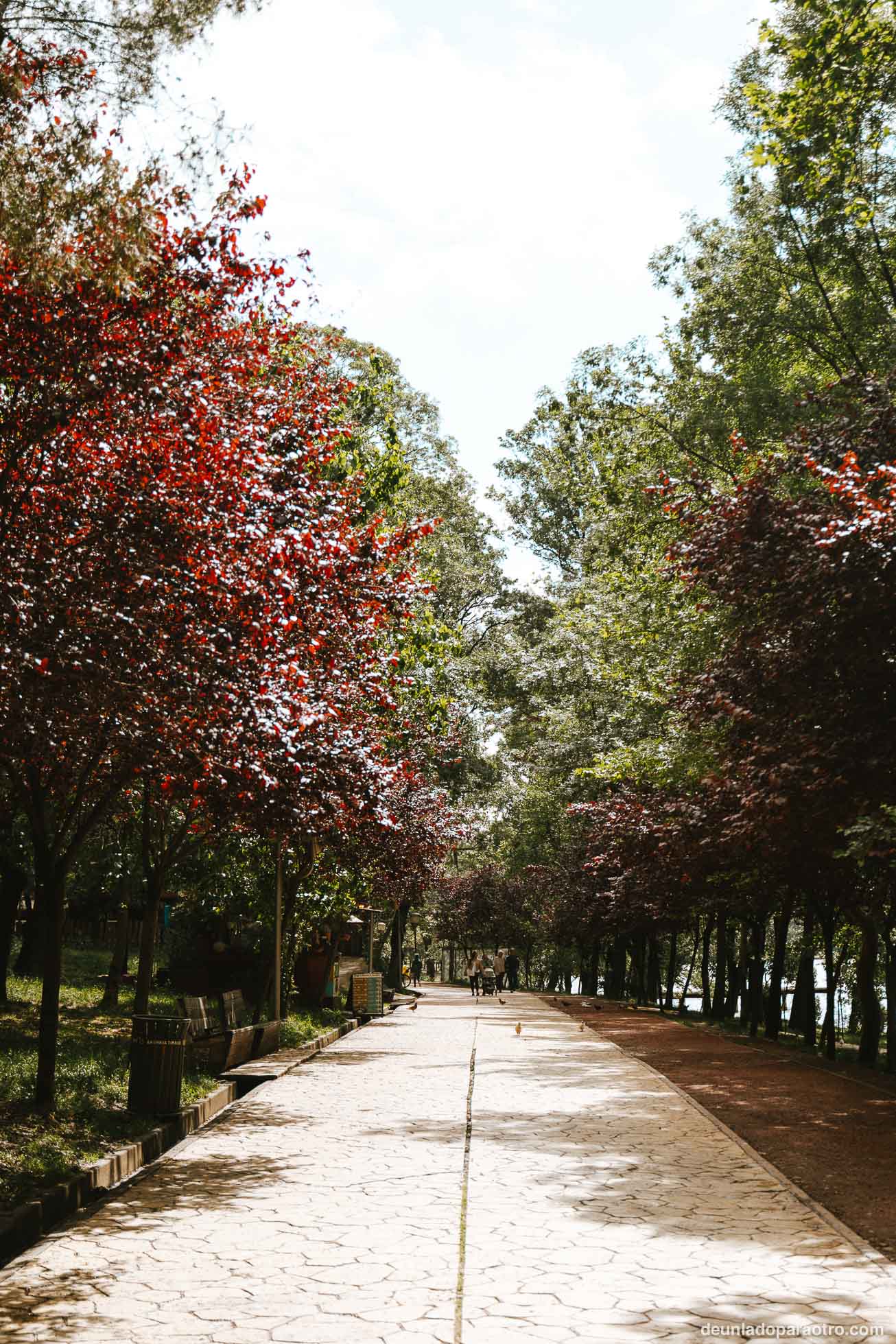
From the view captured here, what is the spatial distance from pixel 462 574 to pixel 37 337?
33.3 m

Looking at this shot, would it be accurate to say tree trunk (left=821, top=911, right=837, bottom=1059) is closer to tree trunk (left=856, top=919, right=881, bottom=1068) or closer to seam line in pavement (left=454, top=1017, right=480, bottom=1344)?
tree trunk (left=856, top=919, right=881, bottom=1068)

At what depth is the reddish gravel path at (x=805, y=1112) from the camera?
9.22 meters

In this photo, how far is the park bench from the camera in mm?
15688

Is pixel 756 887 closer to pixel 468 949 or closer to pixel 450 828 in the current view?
pixel 450 828

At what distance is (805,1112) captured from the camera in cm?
1409

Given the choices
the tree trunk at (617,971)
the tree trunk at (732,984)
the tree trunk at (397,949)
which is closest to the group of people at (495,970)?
the tree trunk at (397,949)

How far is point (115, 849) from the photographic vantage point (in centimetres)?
2742

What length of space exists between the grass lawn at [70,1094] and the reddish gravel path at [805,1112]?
5.37 meters

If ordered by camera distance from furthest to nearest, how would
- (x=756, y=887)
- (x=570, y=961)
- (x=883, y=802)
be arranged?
(x=570, y=961)
(x=756, y=887)
(x=883, y=802)

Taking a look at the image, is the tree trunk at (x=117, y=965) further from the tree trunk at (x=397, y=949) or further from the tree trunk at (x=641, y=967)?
the tree trunk at (x=397, y=949)

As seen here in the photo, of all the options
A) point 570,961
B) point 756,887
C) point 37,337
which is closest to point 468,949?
point 570,961

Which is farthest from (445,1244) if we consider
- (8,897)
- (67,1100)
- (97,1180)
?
(8,897)

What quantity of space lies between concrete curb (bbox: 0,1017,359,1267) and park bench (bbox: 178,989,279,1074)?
1.56 meters

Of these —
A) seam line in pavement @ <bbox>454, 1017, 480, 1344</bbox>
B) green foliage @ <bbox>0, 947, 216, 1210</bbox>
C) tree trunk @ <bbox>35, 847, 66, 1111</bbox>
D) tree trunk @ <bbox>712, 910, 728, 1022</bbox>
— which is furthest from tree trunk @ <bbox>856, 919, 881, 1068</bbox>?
tree trunk @ <bbox>35, 847, 66, 1111</bbox>
